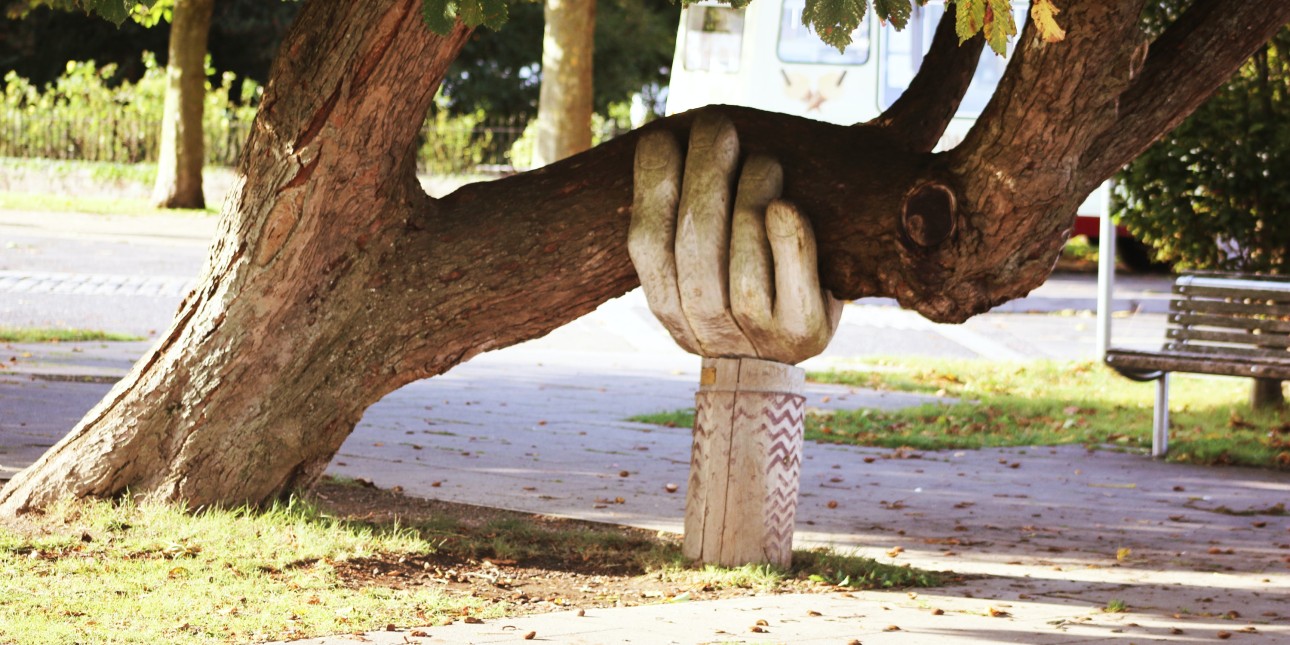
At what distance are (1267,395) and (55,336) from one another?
339 inches

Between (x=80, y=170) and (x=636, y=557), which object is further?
(x=80, y=170)

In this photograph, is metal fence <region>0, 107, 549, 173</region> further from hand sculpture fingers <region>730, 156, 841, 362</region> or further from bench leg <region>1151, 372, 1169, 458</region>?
hand sculpture fingers <region>730, 156, 841, 362</region>

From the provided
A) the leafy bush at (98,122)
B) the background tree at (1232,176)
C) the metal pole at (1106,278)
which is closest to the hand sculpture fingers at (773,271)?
the background tree at (1232,176)

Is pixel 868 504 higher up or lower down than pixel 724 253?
lower down

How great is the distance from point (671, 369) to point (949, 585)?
6942mm

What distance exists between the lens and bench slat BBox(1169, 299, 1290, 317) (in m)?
9.23

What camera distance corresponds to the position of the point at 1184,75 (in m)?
5.20

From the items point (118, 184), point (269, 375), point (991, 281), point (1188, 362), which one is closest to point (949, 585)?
point (991, 281)

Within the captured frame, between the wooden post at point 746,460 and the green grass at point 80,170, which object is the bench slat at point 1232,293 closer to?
the wooden post at point 746,460

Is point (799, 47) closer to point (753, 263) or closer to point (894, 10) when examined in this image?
point (753, 263)

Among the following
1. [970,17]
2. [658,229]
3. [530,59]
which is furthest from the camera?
[530,59]

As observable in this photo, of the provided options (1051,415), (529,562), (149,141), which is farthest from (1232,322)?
(149,141)

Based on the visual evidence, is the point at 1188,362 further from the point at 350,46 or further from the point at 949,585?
the point at 350,46

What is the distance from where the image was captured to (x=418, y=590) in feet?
16.5
